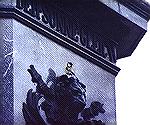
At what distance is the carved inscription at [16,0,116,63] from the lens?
6.73m

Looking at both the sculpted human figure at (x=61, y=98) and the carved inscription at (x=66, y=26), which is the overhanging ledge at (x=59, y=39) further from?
the sculpted human figure at (x=61, y=98)

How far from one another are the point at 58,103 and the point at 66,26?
0.88m

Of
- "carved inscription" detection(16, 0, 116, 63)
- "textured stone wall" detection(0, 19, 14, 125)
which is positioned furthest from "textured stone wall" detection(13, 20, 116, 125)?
"carved inscription" detection(16, 0, 116, 63)

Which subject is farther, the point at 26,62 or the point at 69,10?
the point at 69,10

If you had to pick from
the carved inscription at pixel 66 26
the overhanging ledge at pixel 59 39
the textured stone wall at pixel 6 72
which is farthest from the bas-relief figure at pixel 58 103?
the carved inscription at pixel 66 26

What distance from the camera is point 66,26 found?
7.01 metres

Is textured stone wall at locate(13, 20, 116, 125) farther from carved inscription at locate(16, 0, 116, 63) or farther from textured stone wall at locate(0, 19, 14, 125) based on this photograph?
carved inscription at locate(16, 0, 116, 63)

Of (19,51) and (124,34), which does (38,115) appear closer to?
(19,51)

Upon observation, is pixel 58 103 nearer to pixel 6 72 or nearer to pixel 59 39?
pixel 6 72

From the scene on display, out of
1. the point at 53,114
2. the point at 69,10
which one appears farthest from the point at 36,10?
the point at 53,114

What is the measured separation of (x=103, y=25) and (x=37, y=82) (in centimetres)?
131

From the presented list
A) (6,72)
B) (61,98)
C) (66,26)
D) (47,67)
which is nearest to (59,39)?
(66,26)

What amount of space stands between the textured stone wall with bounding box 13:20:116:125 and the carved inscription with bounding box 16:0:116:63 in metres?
0.16

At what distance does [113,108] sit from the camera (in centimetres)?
718
